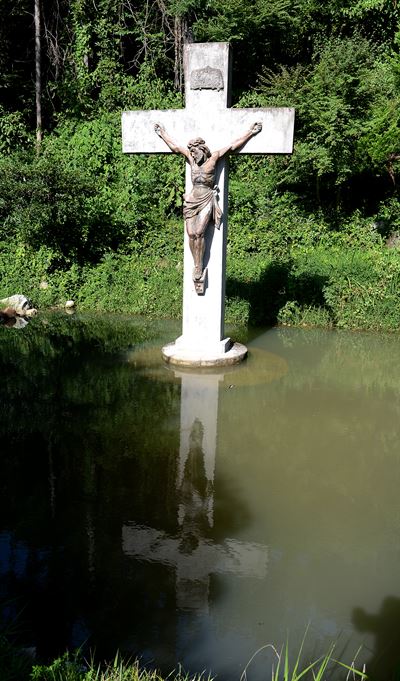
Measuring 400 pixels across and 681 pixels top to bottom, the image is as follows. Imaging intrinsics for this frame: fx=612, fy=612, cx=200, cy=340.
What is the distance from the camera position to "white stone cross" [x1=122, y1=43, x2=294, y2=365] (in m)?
7.13

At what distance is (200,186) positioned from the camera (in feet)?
23.8

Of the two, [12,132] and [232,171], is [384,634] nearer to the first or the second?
[232,171]

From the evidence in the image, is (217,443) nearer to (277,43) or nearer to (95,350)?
(95,350)

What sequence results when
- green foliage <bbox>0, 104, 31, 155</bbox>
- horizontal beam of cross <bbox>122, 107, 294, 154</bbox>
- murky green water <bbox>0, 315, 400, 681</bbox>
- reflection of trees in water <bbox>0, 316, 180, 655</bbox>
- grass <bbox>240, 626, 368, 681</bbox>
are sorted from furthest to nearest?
green foliage <bbox>0, 104, 31, 155</bbox> → horizontal beam of cross <bbox>122, 107, 294, 154</bbox> → reflection of trees in water <bbox>0, 316, 180, 655</bbox> → murky green water <bbox>0, 315, 400, 681</bbox> → grass <bbox>240, 626, 368, 681</bbox>

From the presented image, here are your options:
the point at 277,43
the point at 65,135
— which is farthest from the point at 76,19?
the point at 277,43

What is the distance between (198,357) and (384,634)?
4540 mm

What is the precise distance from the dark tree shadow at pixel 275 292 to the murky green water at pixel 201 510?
2.50 metres

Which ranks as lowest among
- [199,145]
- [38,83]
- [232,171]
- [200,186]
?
[200,186]

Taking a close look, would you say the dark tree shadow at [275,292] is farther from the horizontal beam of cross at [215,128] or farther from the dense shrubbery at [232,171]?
the horizontal beam of cross at [215,128]

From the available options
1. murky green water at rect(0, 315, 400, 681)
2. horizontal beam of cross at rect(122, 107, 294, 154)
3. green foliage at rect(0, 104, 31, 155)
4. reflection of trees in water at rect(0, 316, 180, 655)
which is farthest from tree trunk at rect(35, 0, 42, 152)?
murky green water at rect(0, 315, 400, 681)

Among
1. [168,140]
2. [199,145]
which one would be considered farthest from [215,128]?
[168,140]

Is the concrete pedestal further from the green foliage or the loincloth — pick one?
the green foliage

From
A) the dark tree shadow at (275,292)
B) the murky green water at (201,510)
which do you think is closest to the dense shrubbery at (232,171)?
the dark tree shadow at (275,292)

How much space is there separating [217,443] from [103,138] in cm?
1163
